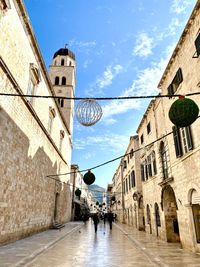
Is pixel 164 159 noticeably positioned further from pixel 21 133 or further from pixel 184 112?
pixel 184 112

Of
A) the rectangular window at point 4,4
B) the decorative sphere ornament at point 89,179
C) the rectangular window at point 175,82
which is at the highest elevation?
the rectangular window at point 4,4

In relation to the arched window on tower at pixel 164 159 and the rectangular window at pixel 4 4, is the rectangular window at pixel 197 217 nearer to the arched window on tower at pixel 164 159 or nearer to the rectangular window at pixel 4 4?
the arched window on tower at pixel 164 159

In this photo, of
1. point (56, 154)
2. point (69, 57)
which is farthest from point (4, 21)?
point (69, 57)

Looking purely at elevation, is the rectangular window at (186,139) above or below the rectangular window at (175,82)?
below

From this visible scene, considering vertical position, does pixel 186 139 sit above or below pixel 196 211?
above

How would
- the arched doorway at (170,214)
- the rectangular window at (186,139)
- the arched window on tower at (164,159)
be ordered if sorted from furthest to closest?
the arched window on tower at (164,159)
the arched doorway at (170,214)
the rectangular window at (186,139)

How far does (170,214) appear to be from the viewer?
12.5 meters

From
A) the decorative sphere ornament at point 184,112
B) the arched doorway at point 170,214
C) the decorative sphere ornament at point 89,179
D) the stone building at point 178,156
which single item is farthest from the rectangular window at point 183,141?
the decorative sphere ornament at point 184,112

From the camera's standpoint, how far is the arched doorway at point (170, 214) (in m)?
12.0

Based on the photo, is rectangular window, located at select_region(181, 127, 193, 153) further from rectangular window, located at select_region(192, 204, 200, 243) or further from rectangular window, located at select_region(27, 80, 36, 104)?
rectangular window, located at select_region(27, 80, 36, 104)

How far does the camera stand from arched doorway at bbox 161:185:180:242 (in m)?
12.0

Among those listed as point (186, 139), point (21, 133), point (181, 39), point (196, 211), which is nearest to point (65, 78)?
point (21, 133)

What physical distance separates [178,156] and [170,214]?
15.0 ft

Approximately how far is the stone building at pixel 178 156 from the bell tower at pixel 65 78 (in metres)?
17.2
